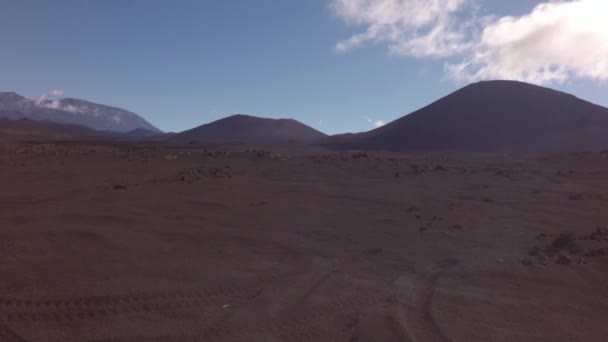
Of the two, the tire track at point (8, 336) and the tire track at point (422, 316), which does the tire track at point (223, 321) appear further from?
the tire track at point (422, 316)

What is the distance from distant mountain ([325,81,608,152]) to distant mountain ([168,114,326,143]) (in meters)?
22.9

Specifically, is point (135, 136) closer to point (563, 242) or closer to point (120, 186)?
point (120, 186)

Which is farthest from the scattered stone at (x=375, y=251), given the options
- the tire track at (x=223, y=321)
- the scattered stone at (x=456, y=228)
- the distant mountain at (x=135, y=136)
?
the distant mountain at (x=135, y=136)

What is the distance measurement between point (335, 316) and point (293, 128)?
86.7m

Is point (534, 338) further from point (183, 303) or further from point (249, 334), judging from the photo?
point (183, 303)

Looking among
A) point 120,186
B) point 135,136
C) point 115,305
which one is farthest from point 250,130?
point 115,305

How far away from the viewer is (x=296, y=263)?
686cm

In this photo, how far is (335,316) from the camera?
5047 mm

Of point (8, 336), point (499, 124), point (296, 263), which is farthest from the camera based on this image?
point (499, 124)

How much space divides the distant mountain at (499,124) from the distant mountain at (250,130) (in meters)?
22.9

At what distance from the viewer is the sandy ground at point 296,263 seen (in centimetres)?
484

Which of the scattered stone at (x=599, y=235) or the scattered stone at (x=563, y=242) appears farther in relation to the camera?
the scattered stone at (x=599, y=235)

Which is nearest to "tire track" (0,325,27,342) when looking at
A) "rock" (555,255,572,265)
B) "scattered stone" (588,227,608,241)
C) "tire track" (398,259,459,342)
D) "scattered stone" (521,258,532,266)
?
"tire track" (398,259,459,342)

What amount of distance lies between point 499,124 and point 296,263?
50155 mm
